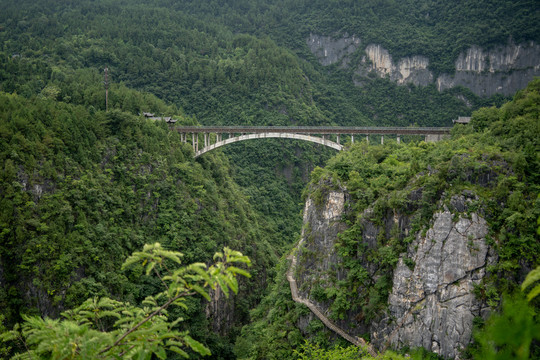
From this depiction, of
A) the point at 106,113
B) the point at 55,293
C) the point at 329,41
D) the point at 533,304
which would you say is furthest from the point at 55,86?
the point at 329,41

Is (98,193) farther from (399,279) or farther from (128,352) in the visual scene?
(128,352)

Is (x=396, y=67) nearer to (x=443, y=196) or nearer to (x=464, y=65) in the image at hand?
(x=464, y=65)

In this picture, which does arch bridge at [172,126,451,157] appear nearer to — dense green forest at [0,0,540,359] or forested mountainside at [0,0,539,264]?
dense green forest at [0,0,540,359]

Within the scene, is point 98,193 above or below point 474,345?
above

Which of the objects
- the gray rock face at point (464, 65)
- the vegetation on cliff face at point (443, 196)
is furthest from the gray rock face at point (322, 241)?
the gray rock face at point (464, 65)

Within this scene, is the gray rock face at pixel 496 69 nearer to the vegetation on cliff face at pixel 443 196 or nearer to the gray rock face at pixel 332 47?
the gray rock face at pixel 332 47

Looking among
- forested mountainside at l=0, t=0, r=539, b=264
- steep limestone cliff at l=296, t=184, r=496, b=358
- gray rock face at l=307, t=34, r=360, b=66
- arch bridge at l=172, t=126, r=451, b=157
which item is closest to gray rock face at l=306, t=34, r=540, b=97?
gray rock face at l=307, t=34, r=360, b=66

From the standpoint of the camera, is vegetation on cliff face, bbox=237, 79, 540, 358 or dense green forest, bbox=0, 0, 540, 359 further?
dense green forest, bbox=0, 0, 540, 359
